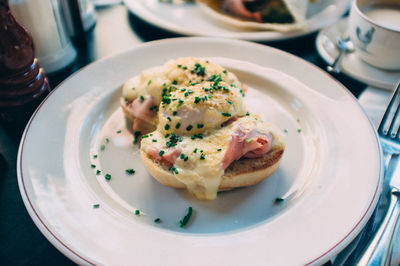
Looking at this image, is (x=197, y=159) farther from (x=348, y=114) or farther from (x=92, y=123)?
(x=348, y=114)

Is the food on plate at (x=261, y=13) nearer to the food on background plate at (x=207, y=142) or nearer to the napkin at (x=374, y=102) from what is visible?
the napkin at (x=374, y=102)

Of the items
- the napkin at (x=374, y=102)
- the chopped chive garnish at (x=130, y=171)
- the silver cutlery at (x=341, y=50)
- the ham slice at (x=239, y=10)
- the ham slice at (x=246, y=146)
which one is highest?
the ham slice at (x=246, y=146)

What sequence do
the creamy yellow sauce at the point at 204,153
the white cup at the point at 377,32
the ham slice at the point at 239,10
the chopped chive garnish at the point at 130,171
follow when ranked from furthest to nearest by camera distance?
1. the ham slice at the point at 239,10
2. the white cup at the point at 377,32
3. the chopped chive garnish at the point at 130,171
4. the creamy yellow sauce at the point at 204,153

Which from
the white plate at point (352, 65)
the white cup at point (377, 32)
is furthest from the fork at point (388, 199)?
the white cup at point (377, 32)

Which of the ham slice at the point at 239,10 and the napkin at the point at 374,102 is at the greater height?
the ham slice at the point at 239,10

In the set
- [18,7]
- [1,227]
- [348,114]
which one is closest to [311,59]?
[348,114]

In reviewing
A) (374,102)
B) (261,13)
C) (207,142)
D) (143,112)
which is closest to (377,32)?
(374,102)

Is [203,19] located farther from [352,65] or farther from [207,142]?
[207,142]
